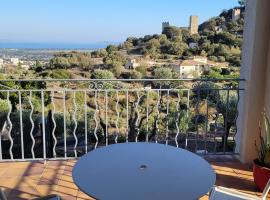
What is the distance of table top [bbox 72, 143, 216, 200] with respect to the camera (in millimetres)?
1616

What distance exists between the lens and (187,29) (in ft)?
26.2

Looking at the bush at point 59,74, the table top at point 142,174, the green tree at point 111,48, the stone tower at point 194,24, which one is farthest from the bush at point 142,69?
the table top at point 142,174

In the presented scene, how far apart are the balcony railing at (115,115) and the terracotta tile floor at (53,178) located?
8.9 inches

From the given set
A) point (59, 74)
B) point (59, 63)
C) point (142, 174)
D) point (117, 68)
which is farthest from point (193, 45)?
point (142, 174)

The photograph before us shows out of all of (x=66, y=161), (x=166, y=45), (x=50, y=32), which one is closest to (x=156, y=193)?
(x=66, y=161)

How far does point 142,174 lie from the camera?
1844mm

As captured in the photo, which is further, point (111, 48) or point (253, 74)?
point (111, 48)

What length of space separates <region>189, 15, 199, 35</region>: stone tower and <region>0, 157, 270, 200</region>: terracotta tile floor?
446cm

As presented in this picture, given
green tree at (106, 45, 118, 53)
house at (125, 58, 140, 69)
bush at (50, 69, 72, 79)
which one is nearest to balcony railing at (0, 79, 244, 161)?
bush at (50, 69, 72, 79)

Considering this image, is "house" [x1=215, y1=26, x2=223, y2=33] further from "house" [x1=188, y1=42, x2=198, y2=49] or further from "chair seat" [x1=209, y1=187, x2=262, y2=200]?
"chair seat" [x1=209, y1=187, x2=262, y2=200]

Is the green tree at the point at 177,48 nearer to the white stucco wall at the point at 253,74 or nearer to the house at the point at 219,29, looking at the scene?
the house at the point at 219,29

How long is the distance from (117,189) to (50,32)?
1117 cm

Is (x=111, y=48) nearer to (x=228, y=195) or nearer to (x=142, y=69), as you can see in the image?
(x=142, y=69)

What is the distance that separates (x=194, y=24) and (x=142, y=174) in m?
6.75
